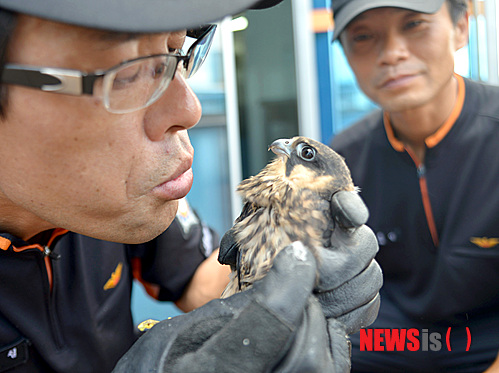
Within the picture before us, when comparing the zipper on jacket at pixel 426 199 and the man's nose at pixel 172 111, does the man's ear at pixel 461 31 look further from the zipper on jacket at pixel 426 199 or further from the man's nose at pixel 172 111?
the man's nose at pixel 172 111

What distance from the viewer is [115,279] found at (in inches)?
57.9

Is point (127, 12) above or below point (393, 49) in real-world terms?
below

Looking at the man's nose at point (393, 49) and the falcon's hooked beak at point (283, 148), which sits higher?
the man's nose at point (393, 49)

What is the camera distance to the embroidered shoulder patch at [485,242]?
161 cm

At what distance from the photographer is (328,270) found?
3.07ft

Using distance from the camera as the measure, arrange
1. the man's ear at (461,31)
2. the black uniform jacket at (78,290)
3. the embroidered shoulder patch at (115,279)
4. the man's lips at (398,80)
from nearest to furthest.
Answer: the black uniform jacket at (78,290) → the embroidered shoulder patch at (115,279) → the man's lips at (398,80) → the man's ear at (461,31)

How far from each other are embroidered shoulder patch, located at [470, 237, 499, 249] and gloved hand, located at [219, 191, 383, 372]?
80 cm

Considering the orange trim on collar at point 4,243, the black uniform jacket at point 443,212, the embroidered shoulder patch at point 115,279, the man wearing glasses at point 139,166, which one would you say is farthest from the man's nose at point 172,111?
the black uniform jacket at point 443,212

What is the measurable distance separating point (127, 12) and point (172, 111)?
245 millimetres

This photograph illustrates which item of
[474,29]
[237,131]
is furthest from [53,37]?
[474,29]

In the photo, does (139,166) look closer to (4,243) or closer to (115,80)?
(115,80)

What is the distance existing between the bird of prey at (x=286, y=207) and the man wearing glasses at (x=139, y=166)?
67mm

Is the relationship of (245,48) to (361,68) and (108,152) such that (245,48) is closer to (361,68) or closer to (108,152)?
(361,68)

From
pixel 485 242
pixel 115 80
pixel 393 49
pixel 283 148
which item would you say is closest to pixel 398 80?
pixel 393 49
